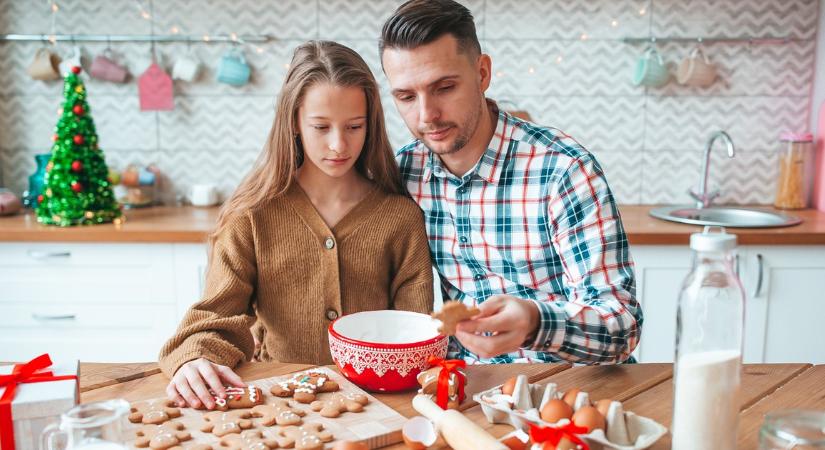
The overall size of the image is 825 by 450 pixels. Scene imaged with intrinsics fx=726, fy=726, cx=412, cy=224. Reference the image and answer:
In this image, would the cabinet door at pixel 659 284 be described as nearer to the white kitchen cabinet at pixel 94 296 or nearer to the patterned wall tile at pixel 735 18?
the patterned wall tile at pixel 735 18

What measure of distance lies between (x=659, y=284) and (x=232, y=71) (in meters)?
1.79

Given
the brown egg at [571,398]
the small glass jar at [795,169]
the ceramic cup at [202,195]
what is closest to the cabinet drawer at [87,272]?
the ceramic cup at [202,195]

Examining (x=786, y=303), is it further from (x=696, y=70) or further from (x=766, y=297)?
(x=696, y=70)

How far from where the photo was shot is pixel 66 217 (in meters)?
2.52

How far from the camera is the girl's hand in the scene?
1111 millimetres

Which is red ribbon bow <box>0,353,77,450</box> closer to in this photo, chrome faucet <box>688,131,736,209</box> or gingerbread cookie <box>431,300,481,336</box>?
gingerbread cookie <box>431,300,481,336</box>

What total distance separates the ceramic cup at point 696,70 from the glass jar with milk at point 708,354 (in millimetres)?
2114

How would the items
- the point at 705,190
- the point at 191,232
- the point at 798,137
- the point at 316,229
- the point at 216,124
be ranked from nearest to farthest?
the point at 316,229
the point at 191,232
the point at 798,137
the point at 705,190
the point at 216,124

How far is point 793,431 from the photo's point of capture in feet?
3.12

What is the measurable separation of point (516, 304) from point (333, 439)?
347 millimetres

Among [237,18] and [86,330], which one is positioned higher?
[237,18]

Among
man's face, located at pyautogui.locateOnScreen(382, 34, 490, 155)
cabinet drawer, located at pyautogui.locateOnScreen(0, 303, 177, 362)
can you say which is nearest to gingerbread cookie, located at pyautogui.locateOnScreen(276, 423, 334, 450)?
man's face, located at pyautogui.locateOnScreen(382, 34, 490, 155)

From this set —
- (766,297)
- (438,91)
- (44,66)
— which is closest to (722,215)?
(766,297)

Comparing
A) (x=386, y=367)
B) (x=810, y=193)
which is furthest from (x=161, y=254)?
(x=810, y=193)
